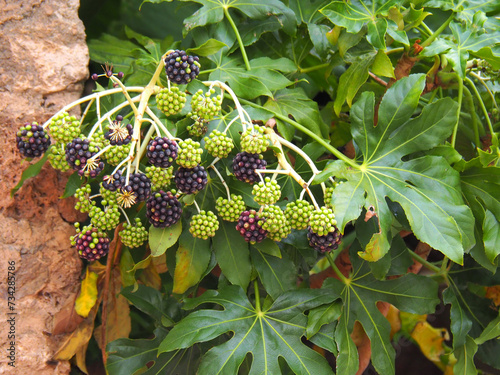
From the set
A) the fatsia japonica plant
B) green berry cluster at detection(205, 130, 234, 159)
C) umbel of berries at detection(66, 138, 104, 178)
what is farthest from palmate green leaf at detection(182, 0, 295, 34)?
umbel of berries at detection(66, 138, 104, 178)

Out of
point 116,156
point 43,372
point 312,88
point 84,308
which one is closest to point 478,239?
point 312,88

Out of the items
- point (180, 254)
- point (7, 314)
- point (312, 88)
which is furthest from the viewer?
point (312, 88)

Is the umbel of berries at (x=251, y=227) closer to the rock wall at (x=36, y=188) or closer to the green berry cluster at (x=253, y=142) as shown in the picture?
the green berry cluster at (x=253, y=142)

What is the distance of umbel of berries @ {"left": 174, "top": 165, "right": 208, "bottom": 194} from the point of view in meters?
0.94

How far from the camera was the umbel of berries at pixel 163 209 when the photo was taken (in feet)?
3.13

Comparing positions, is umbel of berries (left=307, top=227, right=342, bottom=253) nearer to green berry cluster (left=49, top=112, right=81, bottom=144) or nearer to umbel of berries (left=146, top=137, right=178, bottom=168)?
umbel of berries (left=146, top=137, right=178, bottom=168)

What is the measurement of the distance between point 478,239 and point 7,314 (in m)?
1.29

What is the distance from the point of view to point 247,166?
968 millimetres

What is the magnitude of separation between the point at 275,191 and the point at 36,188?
0.76 metres

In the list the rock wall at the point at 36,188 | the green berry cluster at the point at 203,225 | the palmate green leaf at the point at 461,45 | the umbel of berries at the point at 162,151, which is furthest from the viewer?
the rock wall at the point at 36,188

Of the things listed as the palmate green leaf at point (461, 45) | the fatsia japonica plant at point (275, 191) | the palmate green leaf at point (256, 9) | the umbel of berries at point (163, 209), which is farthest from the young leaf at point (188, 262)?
the palmate green leaf at point (461, 45)

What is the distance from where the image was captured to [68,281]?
51.9 inches

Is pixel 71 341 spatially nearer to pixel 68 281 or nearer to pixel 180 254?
pixel 68 281

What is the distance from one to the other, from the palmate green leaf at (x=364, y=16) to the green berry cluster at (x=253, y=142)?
419mm
